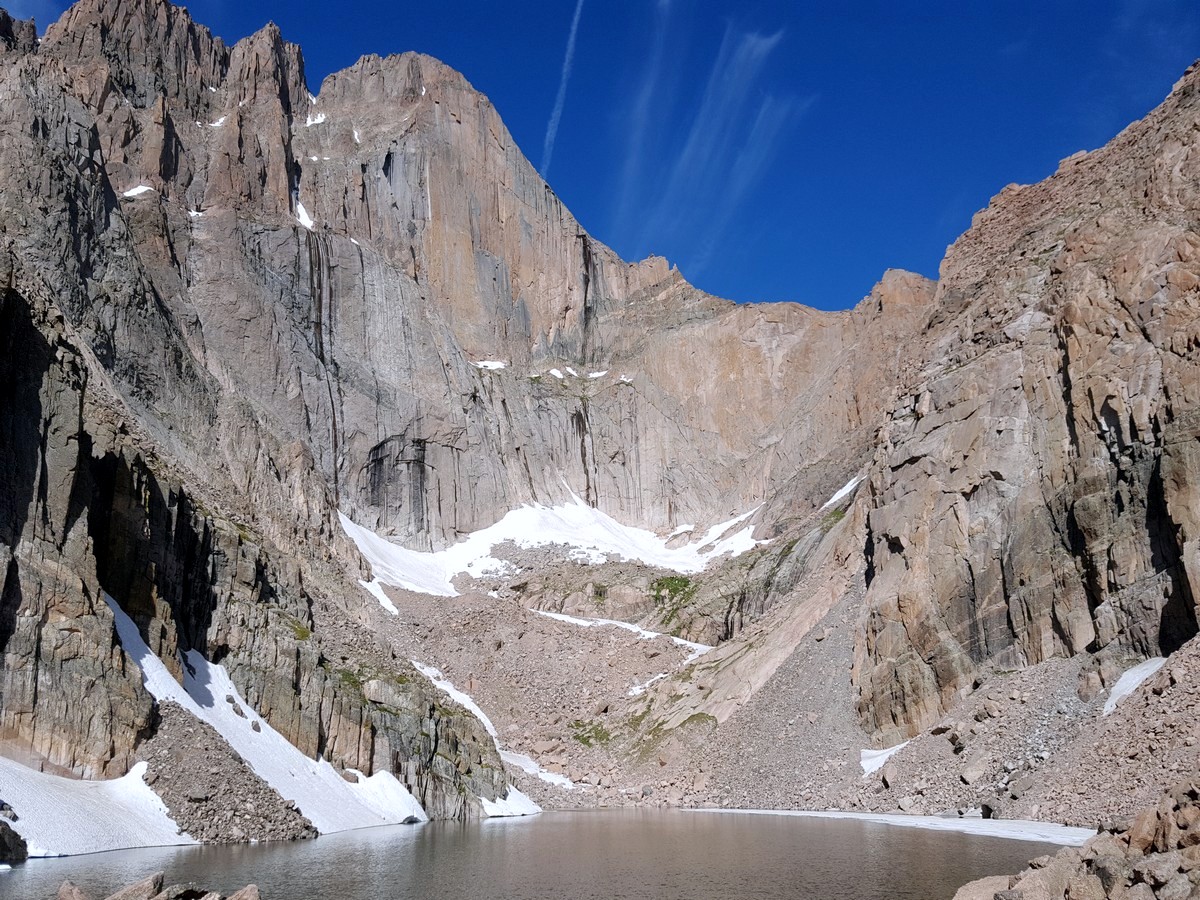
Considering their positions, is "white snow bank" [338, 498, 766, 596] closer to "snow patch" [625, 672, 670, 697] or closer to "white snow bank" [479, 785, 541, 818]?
"snow patch" [625, 672, 670, 697]

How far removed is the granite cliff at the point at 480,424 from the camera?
4047 cm

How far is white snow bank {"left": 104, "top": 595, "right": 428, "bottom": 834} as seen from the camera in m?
36.3

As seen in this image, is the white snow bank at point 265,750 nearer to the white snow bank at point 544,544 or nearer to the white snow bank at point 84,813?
the white snow bank at point 84,813

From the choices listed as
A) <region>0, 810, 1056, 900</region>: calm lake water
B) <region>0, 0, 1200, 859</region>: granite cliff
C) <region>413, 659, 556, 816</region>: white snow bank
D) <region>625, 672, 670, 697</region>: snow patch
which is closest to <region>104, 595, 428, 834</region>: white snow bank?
<region>0, 0, 1200, 859</region>: granite cliff

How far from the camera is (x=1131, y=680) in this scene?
4006 centimetres

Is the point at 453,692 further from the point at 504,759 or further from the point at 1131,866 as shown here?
the point at 1131,866

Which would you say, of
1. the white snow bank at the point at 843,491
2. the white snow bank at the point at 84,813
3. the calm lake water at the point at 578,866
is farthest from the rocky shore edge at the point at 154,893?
the white snow bank at the point at 843,491

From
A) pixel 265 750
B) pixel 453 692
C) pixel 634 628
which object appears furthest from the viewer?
pixel 634 628

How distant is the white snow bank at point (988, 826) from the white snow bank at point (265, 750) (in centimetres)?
2035

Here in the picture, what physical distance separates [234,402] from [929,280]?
83.0m

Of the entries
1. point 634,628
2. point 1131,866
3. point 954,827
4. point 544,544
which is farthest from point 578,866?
point 544,544

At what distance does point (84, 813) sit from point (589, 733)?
1880 inches

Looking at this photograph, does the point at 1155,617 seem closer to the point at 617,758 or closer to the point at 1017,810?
the point at 1017,810

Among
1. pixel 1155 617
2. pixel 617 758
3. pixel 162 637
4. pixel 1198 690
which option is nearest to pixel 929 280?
pixel 617 758
